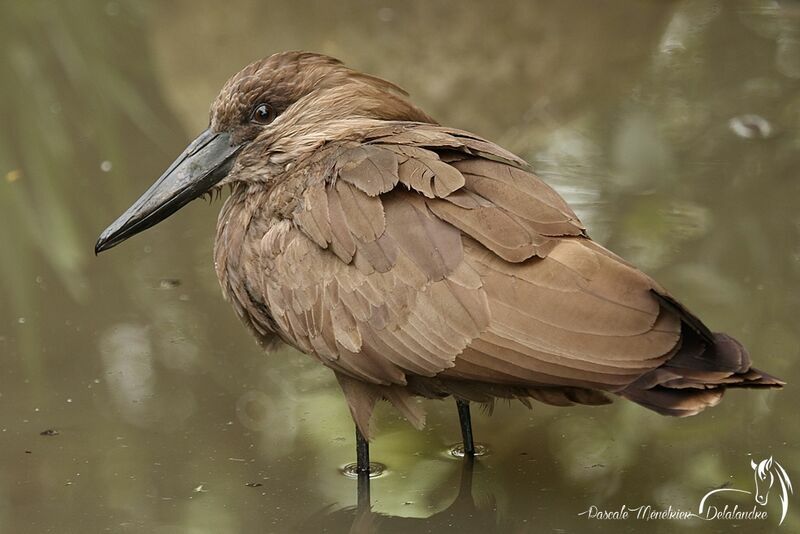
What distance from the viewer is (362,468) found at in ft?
12.6

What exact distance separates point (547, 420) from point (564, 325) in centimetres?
92

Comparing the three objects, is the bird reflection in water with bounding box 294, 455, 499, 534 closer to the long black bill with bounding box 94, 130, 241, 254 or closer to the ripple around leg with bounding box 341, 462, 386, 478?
the ripple around leg with bounding box 341, 462, 386, 478

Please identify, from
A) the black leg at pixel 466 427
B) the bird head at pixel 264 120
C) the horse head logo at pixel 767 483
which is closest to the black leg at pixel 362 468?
the black leg at pixel 466 427

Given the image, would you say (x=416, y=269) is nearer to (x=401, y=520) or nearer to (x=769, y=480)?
(x=401, y=520)

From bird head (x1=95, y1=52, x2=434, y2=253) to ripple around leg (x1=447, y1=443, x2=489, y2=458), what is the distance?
999 millimetres

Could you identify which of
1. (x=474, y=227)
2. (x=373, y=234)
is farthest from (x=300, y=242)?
(x=474, y=227)

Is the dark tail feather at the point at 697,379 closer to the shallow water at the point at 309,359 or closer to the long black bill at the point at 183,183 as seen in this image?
the shallow water at the point at 309,359

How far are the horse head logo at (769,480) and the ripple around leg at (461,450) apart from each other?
2.64ft

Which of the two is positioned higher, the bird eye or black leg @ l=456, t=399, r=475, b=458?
the bird eye

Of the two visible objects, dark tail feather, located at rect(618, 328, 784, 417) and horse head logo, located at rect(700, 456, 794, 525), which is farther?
A: horse head logo, located at rect(700, 456, 794, 525)

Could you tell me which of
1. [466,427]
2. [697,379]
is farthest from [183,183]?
[697,379]

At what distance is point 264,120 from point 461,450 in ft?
3.97

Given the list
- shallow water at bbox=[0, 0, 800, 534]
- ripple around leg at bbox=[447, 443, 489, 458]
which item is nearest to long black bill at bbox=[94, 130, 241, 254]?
shallow water at bbox=[0, 0, 800, 534]

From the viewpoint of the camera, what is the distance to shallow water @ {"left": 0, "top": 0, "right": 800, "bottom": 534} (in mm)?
3814
